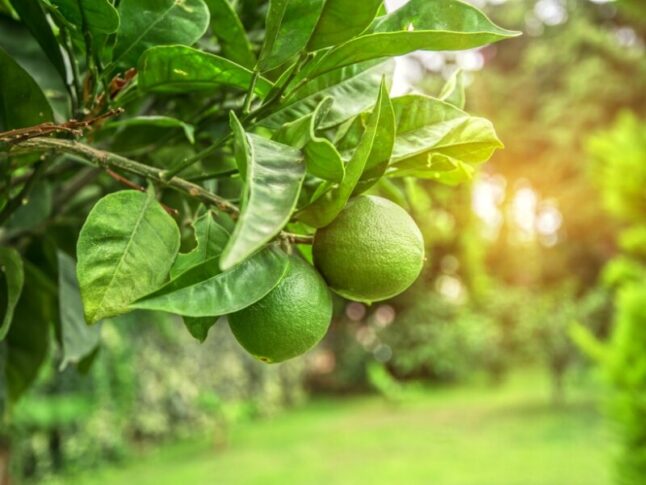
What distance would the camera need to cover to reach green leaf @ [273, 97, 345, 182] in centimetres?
34

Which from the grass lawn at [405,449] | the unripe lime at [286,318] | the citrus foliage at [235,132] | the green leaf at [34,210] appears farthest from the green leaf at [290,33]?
the grass lawn at [405,449]

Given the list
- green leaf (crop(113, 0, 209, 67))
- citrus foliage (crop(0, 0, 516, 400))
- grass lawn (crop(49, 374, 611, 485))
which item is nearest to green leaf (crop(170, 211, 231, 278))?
citrus foliage (crop(0, 0, 516, 400))

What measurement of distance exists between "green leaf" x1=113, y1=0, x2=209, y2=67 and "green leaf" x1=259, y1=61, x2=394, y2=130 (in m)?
0.07

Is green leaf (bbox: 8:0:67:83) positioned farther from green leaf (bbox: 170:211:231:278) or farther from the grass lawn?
the grass lawn

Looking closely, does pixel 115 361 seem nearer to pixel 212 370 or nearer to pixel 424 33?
pixel 212 370

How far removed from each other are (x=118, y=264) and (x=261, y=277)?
0.22ft

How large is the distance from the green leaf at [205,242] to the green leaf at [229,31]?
0.11 m

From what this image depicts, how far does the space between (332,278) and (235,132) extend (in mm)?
109

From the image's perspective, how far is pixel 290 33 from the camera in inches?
15.0

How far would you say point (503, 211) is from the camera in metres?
→ 10.7

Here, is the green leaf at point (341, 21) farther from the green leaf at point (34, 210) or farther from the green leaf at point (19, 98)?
the green leaf at point (34, 210)

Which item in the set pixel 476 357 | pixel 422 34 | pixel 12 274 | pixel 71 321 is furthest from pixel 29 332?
pixel 476 357

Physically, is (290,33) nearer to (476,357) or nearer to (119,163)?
(119,163)

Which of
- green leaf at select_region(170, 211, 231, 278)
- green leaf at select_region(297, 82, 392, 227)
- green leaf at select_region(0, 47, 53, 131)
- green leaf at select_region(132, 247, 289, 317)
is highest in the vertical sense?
green leaf at select_region(0, 47, 53, 131)
